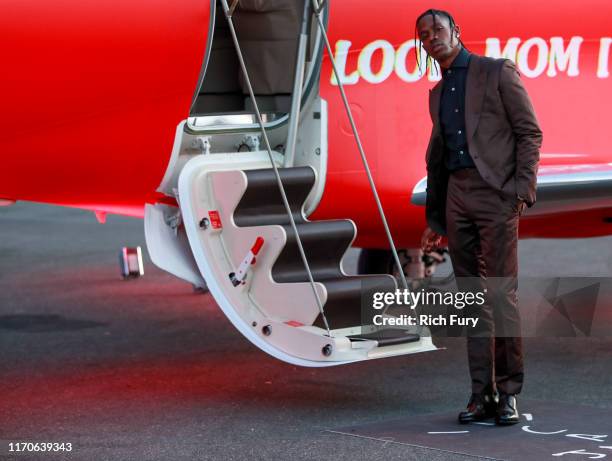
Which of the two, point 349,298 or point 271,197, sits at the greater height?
point 271,197

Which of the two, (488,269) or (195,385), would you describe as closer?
(488,269)

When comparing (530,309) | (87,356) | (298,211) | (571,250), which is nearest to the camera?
(298,211)

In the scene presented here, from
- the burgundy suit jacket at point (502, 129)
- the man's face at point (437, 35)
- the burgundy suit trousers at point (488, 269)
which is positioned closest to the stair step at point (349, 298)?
the burgundy suit trousers at point (488, 269)

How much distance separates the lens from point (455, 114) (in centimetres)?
526

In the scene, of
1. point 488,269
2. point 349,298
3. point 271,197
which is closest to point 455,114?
point 488,269

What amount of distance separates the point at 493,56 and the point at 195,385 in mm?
2528

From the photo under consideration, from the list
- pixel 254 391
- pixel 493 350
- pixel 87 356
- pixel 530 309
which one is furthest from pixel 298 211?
pixel 530 309

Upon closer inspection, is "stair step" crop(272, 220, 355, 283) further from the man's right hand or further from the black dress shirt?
the black dress shirt

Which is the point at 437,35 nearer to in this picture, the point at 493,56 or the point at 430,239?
the point at 430,239

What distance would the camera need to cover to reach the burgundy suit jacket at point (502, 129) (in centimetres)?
508

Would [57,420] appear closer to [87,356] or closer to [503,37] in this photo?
[87,356]

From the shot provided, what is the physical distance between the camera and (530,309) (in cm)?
848

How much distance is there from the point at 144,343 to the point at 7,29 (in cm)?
265

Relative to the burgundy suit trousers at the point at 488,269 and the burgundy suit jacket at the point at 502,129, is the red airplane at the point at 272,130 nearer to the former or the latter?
the burgundy suit trousers at the point at 488,269
